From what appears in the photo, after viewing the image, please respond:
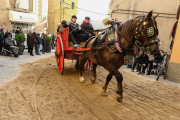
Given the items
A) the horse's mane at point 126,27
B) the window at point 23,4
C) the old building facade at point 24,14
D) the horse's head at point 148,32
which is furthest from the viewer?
the window at point 23,4

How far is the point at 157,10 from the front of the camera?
1238 cm

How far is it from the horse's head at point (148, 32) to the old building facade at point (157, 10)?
10706 mm

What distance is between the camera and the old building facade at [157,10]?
12086 mm

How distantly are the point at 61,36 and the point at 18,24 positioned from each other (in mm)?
11249

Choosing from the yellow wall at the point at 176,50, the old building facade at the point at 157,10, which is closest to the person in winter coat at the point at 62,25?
the yellow wall at the point at 176,50

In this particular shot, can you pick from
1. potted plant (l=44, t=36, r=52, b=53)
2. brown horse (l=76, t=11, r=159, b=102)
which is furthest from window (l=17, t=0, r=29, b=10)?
brown horse (l=76, t=11, r=159, b=102)

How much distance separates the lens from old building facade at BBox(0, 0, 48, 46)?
510 inches

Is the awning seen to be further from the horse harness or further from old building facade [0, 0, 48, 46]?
the horse harness

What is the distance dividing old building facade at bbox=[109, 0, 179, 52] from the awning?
844 centimetres

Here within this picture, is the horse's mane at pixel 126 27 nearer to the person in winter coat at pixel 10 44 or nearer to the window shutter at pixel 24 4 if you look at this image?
the person in winter coat at pixel 10 44

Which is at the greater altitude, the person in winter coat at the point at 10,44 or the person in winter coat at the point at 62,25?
the person in winter coat at the point at 62,25

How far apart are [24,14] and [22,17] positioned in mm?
399

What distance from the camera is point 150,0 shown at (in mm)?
12352

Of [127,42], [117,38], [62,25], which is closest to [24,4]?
[62,25]
